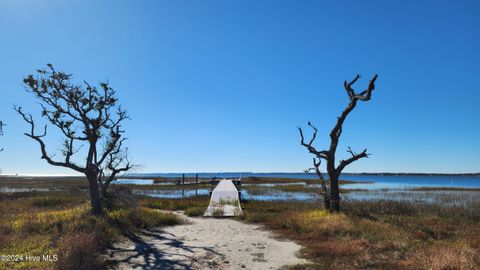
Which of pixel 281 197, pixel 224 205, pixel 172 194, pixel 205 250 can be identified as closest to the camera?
pixel 205 250

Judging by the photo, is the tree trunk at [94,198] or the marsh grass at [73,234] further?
the tree trunk at [94,198]

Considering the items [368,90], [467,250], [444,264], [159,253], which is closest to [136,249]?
[159,253]

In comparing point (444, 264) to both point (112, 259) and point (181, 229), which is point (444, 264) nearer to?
point (112, 259)

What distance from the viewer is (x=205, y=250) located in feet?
40.0

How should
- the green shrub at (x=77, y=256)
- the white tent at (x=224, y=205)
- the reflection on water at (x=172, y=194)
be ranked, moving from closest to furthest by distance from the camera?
1. the green shrub at (x=77, y=256)
2. the white tent at (x=224, y=205)
3. the reflection on water at (x=172, y=194)

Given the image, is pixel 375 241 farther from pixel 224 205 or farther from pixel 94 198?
pixel 224 205

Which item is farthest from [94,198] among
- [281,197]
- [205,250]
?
[281,197]

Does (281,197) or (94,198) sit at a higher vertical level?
(94,198)

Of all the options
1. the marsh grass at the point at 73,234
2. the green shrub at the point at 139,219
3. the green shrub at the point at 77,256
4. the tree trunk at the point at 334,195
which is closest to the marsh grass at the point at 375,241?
the tree trunk at the point at 334,195

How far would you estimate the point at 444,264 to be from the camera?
895cm

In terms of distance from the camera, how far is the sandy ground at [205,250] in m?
10.4

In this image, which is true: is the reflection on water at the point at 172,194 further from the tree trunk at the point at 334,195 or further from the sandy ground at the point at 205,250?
the sandy ground at the point at 205,250

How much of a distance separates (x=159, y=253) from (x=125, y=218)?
5271 mm

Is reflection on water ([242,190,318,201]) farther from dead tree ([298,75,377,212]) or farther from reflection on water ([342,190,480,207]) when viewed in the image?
dead tree ([298,75,377,212])
